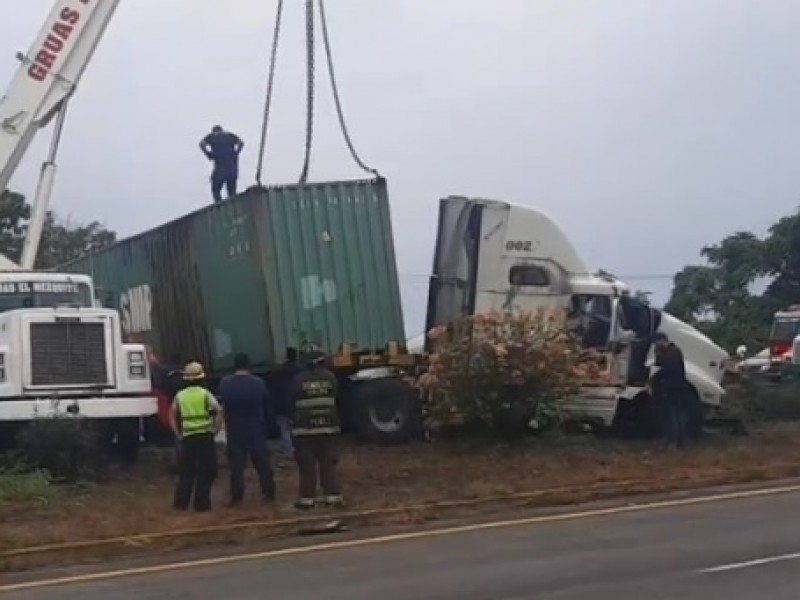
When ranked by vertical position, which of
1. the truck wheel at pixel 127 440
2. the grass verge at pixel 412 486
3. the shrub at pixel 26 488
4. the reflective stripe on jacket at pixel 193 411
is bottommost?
the grass verge at pixel 412 486

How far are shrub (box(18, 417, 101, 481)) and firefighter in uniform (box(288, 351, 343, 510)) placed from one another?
293cm

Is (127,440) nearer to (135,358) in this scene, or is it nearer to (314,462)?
(135,358)

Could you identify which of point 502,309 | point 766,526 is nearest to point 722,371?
point 502,309

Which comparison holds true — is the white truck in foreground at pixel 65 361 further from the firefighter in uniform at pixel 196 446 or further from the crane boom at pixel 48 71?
the firefighter in uniform at pixel 196 446

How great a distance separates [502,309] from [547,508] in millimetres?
6710

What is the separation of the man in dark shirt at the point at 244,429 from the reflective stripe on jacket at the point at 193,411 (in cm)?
38

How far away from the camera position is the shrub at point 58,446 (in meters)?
17.6

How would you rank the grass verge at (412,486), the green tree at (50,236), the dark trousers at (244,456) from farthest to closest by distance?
the green tree at (50,236) < the dark trousers at (244,456) < the grass verge at (412,486)

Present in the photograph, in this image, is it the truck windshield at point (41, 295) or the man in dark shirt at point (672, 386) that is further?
the man in dark shirt at point (672, 386)

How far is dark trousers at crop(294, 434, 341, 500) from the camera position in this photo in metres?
16.1

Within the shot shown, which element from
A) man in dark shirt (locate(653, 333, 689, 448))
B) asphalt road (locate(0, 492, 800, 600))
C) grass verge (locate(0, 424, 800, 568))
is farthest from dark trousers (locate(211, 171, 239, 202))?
asphalt road (locate(0, 492, 800, 600))

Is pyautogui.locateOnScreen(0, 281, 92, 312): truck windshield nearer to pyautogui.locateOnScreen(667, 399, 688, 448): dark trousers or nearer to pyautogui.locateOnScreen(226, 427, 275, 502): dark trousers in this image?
pyautogui.locateOnScreen(226, 427, 275, 502): dark trousers

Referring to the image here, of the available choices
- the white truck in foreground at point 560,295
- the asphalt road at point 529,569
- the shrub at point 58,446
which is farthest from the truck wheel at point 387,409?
the asphalt road at point 529,569

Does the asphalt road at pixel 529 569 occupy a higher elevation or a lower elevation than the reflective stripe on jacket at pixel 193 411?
lower
